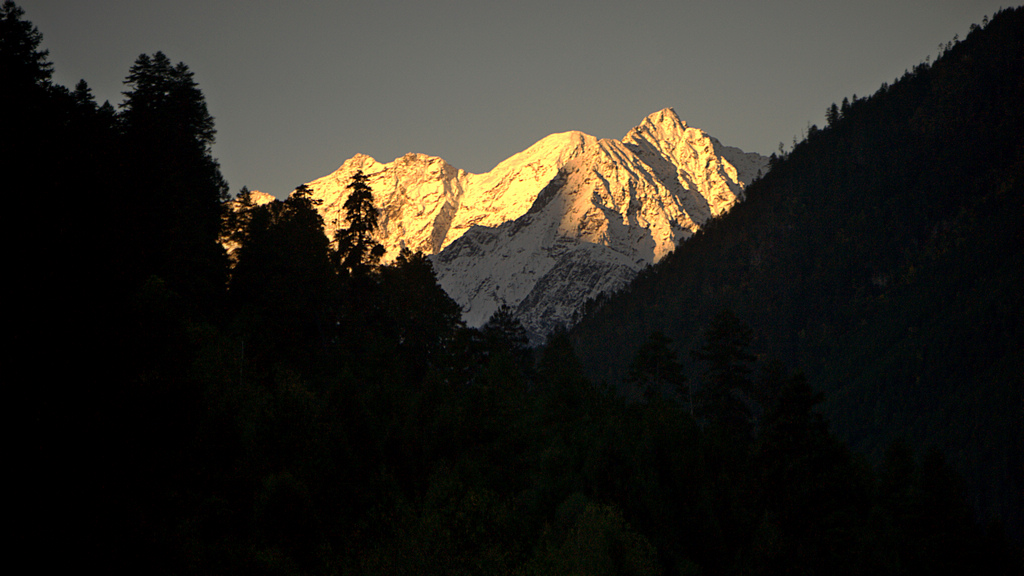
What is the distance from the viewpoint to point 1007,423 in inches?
6841

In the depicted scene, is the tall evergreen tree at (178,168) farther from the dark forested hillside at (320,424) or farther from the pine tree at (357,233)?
the pine tree at (357,233)

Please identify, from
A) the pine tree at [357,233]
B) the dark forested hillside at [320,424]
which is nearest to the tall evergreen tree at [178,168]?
the dark forested hillside at [320,424]

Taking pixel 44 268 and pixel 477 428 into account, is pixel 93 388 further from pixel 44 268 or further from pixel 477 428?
pixel 477 428

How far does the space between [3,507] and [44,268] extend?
18.2 feet

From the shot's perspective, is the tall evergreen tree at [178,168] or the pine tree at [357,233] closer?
the tall evergreen tree at [178,168]

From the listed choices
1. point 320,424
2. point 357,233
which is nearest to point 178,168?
point 357,233

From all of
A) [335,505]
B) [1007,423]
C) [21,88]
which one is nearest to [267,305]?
[335,505]

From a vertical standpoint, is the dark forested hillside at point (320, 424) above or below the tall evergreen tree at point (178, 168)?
below

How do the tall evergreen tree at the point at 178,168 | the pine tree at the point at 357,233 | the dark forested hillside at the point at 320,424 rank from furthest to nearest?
the pine tree at the point at 357,233, the tall evergreen tree at the point at 178,168, the dark forested hillside at the point at 320,424

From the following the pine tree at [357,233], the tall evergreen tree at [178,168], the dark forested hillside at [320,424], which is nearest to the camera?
the dark forested hillside at [320,424]

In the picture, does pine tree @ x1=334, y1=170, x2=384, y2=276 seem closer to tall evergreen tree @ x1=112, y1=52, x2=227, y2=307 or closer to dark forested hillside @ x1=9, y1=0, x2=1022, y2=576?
dark forested hillside @ x1=9, y1=0, x2=1022, y2=576

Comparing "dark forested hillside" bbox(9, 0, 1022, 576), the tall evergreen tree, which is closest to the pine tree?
"dark forested hillside" bbox(9, 0, 1022, 576)

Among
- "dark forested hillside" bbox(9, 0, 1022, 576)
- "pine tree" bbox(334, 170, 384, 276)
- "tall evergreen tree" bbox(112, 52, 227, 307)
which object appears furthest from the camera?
"pine tree" bbox(334, 170, 384, 276)

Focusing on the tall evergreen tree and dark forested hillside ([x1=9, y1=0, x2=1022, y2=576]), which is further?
the tall evergreen tree
